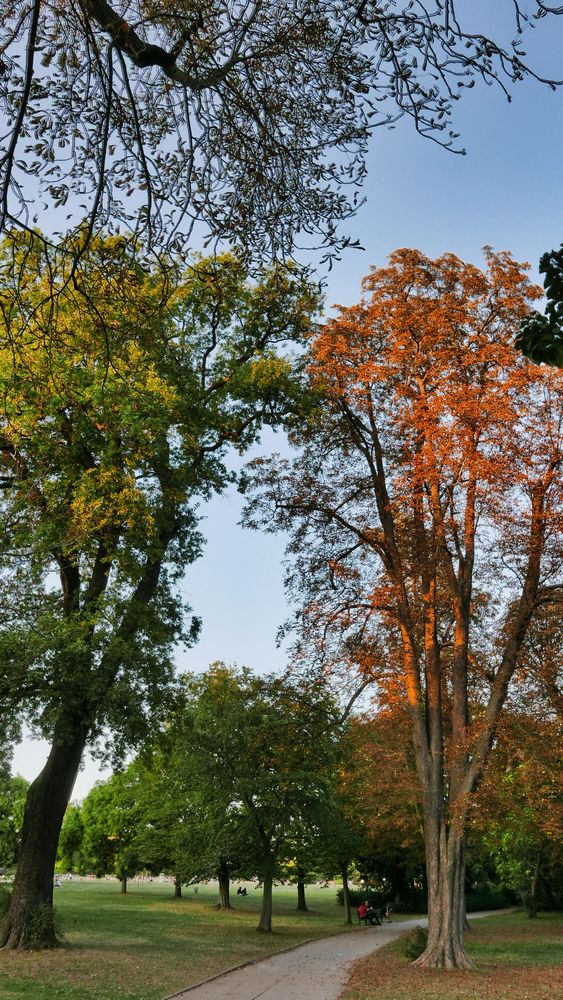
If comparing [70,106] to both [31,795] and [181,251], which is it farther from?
[31,795]

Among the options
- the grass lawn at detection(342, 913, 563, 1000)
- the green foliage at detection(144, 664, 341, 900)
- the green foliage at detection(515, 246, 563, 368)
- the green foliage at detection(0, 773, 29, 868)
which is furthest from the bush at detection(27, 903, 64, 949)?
the green foliage at detection(515, 246, 563, 368)

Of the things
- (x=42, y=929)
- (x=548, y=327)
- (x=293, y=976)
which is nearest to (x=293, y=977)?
(x=293, y=976)

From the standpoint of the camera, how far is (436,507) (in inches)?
709

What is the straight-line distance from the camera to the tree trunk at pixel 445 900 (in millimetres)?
16141

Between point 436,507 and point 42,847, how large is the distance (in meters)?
11.3

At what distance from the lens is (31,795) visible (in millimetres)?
17312

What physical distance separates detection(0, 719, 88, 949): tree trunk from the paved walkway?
12.9ft

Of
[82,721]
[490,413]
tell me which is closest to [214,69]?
[490,413]

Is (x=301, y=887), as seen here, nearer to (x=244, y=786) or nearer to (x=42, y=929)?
(x=244, y=786)

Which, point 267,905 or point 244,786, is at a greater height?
point 244,786

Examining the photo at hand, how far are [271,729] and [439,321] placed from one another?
10.5m

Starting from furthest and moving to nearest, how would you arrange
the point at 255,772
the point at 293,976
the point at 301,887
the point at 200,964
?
the point at 301,887 < the point at 255,772 < the point at 200,964 < the point at 293,976

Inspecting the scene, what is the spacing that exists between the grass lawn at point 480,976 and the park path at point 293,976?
0.54 metres

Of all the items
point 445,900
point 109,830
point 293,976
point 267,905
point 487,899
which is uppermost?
point 109,830
